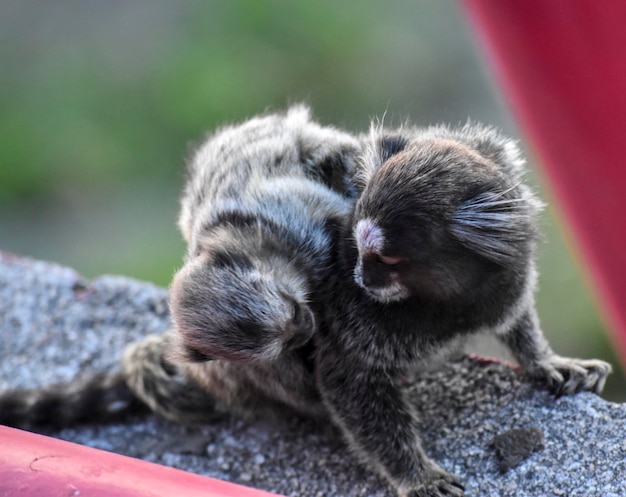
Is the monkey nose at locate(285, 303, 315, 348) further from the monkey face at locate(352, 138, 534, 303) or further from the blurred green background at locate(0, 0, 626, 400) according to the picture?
the blurred green background at locate(0, 0, 626, 400)

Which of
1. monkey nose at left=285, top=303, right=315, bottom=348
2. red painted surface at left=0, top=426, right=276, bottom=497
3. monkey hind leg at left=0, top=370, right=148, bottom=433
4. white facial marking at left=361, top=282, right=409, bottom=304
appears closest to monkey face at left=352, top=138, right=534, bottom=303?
white facial marking at left=361, top=282, right=409, bottom=304

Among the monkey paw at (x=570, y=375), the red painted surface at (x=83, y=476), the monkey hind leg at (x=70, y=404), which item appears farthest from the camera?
the monkey hind leg at (x=70, y=404)

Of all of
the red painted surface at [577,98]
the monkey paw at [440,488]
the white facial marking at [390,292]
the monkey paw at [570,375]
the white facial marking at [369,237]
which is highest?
the red painted surface at [577,98]

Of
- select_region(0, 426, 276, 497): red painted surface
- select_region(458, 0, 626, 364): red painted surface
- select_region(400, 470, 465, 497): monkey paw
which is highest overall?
select_region(458, 0, 626, 364): red painted surface

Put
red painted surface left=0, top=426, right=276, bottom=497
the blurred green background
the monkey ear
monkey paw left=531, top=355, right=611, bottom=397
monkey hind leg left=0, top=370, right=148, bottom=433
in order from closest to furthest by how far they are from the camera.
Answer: red painted surface left=0, top=426, right=276, bottom=497
the monkey ear
monkey paw left=531, top=355, right=611, bottom=397
monkey hind leg left=0, top=370, right=148, bottom=433
the blurred green background

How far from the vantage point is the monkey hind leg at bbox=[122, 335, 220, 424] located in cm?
211

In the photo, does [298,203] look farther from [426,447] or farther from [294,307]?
[426,447]

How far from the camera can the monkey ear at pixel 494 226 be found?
162cm

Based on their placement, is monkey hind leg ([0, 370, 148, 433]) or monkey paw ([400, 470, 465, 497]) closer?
monkey paw ([400, 470, 465, 497])

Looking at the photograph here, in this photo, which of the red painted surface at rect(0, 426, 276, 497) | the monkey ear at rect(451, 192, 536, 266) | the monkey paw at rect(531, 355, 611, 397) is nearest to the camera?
the red painted surface at rect(0, 426, 276, 497)

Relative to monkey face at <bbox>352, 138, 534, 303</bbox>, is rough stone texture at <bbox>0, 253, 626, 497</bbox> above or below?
below

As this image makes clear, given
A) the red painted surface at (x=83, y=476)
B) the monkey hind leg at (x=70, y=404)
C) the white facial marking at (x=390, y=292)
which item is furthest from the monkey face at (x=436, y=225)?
the monkey hind leg at (x=70, y=404)

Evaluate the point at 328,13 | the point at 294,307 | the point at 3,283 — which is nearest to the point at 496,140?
the point at 294,307

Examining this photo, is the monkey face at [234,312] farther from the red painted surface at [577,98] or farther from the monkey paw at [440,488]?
the red painted surface at [577,98]
